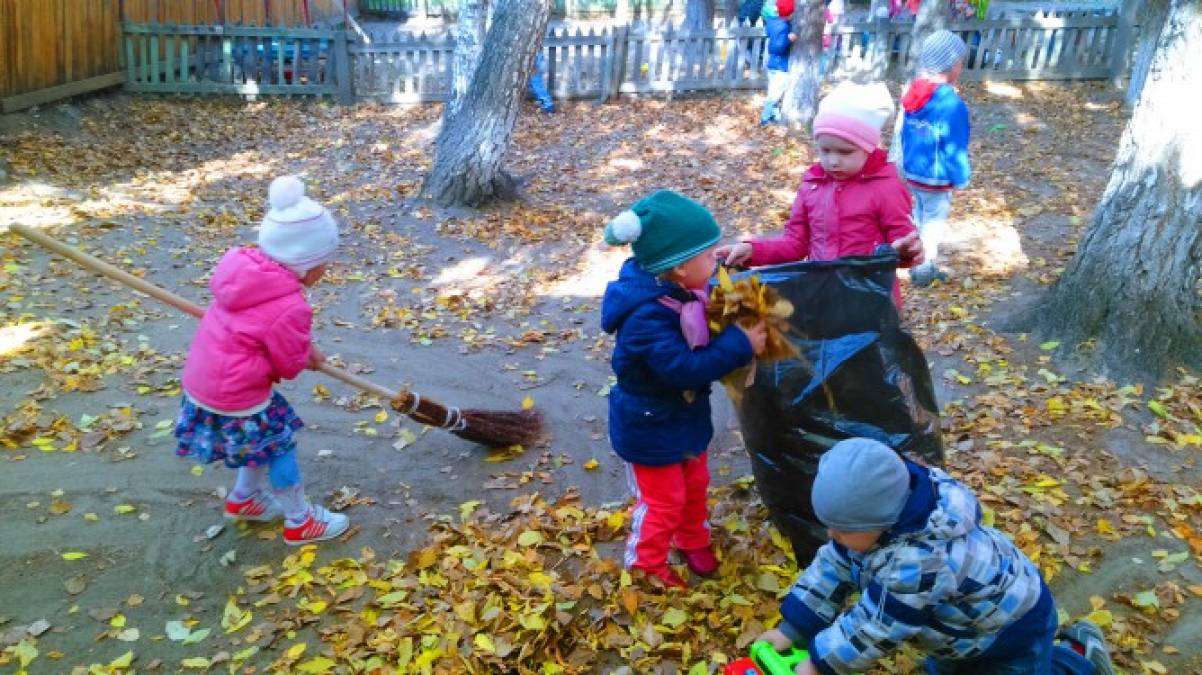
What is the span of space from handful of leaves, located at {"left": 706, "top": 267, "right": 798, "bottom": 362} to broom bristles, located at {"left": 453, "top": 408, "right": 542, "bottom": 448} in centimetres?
181

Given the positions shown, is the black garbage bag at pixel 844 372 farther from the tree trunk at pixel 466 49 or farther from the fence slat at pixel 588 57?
the fence slat at pixel 588 57

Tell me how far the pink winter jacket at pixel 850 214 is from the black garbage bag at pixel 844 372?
28.5 inches

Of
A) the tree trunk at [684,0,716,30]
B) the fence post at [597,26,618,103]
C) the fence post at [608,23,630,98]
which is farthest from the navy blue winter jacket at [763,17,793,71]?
the tree trunk at [684,0,716,30]

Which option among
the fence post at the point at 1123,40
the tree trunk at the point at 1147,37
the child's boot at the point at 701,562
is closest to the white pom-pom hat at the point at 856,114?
the child's boot at the point at 701,562

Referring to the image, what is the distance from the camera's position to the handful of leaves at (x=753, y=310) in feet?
9.39

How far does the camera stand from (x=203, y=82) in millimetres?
12945

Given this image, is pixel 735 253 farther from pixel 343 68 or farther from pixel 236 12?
pixel 236 12

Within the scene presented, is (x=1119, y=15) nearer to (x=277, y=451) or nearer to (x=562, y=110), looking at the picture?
(x=562, y=110)

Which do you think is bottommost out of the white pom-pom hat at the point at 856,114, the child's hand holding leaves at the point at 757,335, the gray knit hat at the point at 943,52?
the child's hand holding leaves at the point at 757,335

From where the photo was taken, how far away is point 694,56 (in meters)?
13.3

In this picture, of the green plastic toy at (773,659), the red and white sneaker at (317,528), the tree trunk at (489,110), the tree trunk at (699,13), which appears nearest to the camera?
the green plastic toy at (773,659)

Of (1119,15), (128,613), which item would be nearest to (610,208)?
(128,613)

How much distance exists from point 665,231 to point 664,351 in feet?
1.28

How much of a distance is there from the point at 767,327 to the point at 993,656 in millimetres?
1195
